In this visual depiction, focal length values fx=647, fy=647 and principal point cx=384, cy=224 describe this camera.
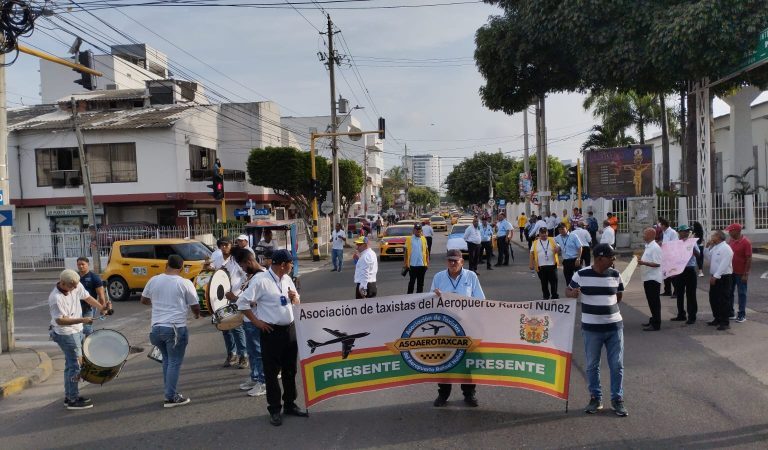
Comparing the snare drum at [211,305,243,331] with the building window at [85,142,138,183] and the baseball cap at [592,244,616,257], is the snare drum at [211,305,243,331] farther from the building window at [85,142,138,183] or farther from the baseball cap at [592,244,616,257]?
the building window at [85,142,138,183]

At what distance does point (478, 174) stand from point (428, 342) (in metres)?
87.7

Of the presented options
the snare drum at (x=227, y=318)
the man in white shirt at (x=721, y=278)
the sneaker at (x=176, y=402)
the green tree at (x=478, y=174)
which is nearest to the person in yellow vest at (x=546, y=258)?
the man in white shirt at (x=721, y=278)

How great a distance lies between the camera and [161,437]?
610 centimetres

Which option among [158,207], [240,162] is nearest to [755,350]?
[158,207]

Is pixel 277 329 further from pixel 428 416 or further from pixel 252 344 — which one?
pixel 428 416

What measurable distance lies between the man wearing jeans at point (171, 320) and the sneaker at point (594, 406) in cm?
421

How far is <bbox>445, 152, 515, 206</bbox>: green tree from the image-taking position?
92375 millimetres

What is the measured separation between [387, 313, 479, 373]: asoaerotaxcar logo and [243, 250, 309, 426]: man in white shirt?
1036 millimetres

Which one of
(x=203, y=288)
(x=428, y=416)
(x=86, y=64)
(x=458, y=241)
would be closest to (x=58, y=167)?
(x=458, y=241)

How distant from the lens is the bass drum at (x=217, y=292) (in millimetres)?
8250

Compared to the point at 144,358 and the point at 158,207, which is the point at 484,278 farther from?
the point at 158,207

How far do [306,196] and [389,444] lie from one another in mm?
30998

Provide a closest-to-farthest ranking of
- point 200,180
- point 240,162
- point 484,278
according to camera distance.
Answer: point 484,278, point 200,180, point 240,162

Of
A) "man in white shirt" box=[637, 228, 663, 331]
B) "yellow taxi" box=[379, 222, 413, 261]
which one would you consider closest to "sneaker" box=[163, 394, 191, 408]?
"man in white shirt" box=[637, 228, 663, 331]
